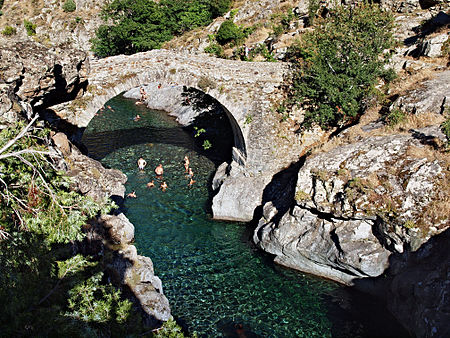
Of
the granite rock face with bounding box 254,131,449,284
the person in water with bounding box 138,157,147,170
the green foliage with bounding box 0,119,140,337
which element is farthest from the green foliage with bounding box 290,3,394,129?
the green foliage with bounding box 0,119,140,337

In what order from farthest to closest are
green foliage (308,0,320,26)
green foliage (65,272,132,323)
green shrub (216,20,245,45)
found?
green shrub (216,20,245,45) → green foliage (308,0,320,26) → green foliage (65,272,132,323)

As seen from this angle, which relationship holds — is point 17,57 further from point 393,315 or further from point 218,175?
point 393,315

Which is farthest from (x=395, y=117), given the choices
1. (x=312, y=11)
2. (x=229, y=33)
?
(x=229, y=33)

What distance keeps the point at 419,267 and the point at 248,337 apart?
5274 mm

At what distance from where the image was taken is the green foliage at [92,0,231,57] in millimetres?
34125

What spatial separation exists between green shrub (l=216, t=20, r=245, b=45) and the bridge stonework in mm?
14287

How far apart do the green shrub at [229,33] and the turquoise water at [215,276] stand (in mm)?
14069

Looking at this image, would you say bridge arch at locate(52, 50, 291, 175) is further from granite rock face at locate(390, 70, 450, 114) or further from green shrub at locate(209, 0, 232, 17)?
green shrub at locate(209, 0, 232, 17)

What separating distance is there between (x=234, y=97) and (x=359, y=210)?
7.93 meters

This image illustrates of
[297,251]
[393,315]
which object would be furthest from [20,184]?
[393,315]

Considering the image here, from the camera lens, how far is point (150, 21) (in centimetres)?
3491

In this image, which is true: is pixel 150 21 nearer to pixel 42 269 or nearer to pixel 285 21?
pixel 285 21

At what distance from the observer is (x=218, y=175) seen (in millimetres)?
18688

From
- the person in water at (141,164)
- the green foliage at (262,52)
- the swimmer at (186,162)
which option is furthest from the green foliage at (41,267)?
the green foliage at (262,52)
